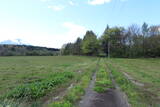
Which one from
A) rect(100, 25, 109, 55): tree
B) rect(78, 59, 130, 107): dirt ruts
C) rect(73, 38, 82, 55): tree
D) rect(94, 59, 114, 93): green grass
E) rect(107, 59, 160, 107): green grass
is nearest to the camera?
rect(78, 59, 130, 107): dirt ruts

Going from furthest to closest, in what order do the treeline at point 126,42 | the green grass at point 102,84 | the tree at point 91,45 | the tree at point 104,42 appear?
the tree at point 104,42 < the tree at point 91,45 < the treeline at point 126,42 < the green grass at point 102,84

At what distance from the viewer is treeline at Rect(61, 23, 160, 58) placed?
45.5 m

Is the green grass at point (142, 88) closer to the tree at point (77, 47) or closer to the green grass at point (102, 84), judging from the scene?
A: the green grass at point (102, 84)

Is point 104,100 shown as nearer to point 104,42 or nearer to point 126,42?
point 126,42

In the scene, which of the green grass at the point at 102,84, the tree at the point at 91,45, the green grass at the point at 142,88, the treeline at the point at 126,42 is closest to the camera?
the green grass at the point at 142,88

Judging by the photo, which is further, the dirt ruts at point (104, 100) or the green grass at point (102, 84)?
the green grass at point (102, 84)

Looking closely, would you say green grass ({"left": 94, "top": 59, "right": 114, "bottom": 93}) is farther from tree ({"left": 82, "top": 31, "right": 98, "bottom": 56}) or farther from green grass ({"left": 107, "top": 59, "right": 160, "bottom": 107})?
tree ({"left": 82, "top": 31, "right": 98, "bottom": 56})

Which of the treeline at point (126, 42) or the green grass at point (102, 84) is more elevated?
the treeline at point (126, 42)

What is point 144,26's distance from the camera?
50688 millimetres

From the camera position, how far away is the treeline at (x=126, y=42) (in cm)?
4553

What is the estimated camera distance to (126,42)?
51.2 m

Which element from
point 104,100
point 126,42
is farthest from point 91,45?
point 104,100

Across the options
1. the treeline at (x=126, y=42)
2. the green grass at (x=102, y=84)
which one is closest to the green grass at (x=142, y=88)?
the green grass at (x=102, y=84)

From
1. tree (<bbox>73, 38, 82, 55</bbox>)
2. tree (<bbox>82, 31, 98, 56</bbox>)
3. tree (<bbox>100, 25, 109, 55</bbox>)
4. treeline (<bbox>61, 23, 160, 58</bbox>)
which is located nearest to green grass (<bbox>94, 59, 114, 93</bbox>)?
treeline (<bbox>61, 23, 160, 58</bbox>)
